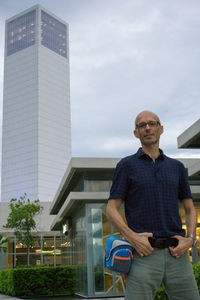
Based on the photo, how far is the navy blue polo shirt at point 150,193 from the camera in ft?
7.77

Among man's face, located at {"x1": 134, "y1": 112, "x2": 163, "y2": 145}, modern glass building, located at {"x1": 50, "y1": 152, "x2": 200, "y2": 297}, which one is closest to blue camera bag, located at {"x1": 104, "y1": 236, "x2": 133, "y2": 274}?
man's face, located at {"x1": 134, "y1": 112, "x2": 163, "y2": 145}

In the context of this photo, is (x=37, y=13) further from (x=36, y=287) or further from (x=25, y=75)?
(x=36, y=287)

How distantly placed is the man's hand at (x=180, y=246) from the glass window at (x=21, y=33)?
538 feet

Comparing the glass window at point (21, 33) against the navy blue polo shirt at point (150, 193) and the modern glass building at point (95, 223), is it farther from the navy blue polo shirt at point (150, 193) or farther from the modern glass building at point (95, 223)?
the navy blue polo shirt at point (150, 193)

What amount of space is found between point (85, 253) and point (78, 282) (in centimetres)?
216

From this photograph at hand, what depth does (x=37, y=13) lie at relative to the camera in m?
166

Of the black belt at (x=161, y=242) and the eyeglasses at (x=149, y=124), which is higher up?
the eyeglasses at (x=149, y=124)

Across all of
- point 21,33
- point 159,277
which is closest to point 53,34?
point 21,33

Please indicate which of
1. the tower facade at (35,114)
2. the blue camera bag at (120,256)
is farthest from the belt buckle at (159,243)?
the tower facade at (35,114)

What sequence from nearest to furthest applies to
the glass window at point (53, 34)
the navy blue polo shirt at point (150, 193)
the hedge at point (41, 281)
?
the navy blue polo shirt at point (150, 193)
the hedge at point (41, 281)
the glass window at point (53, 34)

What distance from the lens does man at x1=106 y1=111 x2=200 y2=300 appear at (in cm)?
229

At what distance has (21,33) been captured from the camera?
164m

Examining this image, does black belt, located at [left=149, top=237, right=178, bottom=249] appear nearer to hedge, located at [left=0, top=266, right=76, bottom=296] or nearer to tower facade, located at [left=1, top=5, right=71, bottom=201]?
hedge, located at [left=0, top=266, right=76, bottom=296]

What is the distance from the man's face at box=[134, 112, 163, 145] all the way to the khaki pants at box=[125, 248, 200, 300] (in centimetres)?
67
